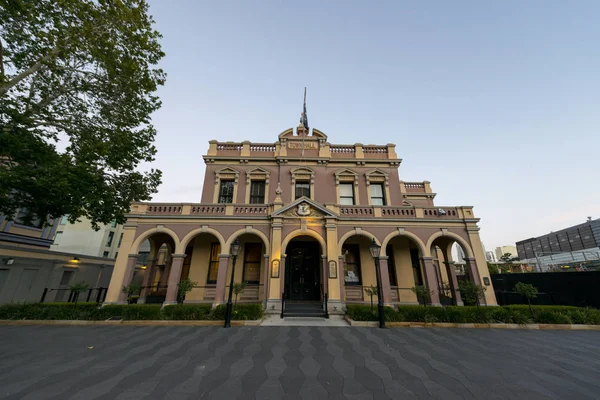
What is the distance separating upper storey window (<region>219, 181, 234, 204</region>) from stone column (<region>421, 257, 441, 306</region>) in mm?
13752

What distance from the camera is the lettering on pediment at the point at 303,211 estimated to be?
13.4 meters

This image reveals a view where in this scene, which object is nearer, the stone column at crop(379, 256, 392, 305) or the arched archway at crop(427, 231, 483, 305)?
the stone column at crop(379, 256, 392, 305)

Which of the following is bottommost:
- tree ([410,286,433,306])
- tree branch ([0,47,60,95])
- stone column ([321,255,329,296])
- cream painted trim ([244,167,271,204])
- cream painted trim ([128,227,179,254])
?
tree ([410,286,433,306])

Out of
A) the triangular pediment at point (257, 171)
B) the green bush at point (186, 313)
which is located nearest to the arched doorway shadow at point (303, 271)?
the green bush at point (186, 313)

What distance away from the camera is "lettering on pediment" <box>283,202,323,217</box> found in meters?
13.4

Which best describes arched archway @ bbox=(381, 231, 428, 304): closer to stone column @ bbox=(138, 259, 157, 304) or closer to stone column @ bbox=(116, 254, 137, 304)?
stone column @ bbox=(116, 254, 137, 304)

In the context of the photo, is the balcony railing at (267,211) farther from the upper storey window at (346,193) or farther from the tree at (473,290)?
the tree at (473,290)

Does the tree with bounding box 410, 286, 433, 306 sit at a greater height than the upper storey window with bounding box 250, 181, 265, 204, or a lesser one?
lesser

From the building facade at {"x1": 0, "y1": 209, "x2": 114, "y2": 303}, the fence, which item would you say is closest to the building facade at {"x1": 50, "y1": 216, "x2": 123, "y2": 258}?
the building facade at {"x1": 0, "y1": 209, "x2": 114, "y2": 303}

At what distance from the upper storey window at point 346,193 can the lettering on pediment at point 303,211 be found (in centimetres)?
343

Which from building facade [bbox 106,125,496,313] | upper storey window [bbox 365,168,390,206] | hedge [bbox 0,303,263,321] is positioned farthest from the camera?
upper storey window [bbox 365,168,390,206]

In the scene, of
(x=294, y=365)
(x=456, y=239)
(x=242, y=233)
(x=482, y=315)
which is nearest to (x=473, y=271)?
(x=456, y=239)

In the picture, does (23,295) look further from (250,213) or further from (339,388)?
(339,388)

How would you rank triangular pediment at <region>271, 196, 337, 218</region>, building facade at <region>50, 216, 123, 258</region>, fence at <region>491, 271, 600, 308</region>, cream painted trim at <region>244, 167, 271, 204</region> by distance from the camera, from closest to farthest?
fence at <region>491, 271, 600, 308</region>, triangular pediment at <region>271, 196, 337, 218</region>, cream painted trim at <region>244, 167, 271, 204</region>, building facade at <region>50, 216, 123, 258</region>
